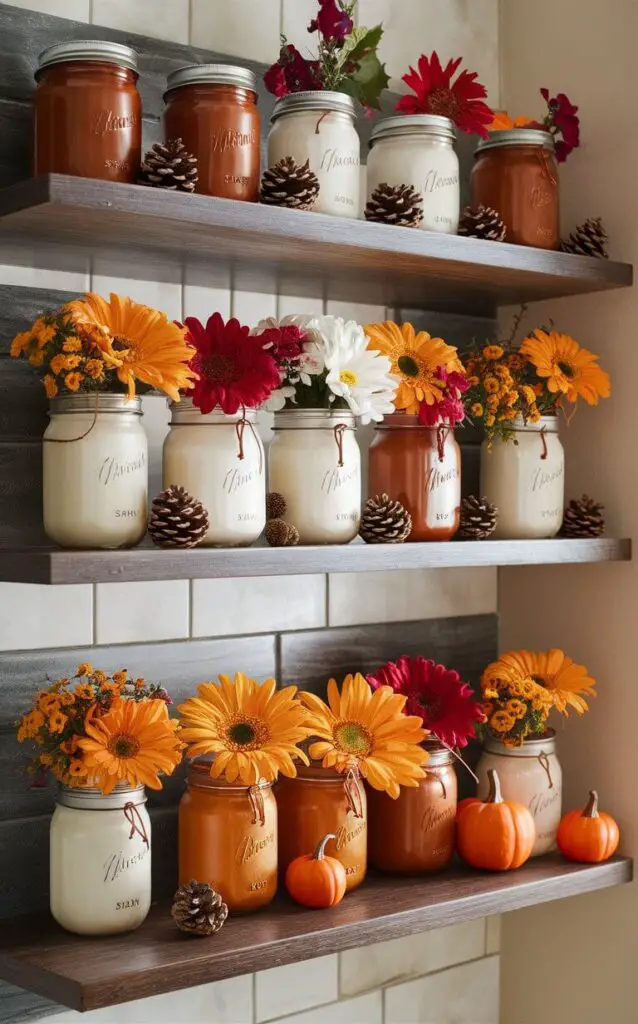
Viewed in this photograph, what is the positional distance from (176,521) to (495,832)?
1.89 feet

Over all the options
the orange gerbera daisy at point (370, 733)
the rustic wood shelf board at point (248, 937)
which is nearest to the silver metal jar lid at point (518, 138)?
the orange gerbera daisy at point (370, 733)

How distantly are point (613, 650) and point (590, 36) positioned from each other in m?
0.81

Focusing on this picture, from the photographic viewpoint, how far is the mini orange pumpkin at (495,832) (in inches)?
58.2

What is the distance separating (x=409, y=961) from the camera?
1.68 meters

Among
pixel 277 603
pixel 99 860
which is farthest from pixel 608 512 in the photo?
pixel 99 860

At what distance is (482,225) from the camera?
1452 millimetres

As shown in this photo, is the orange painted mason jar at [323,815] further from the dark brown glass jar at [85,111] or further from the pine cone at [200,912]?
the dark brown glass jar at [85,111]

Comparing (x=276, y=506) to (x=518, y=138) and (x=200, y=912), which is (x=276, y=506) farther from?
(x=518, y=138)

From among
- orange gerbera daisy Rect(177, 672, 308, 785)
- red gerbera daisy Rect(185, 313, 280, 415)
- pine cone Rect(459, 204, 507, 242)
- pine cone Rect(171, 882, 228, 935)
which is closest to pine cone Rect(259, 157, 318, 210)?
red gerbera daisy Rect(185, 313, 280, 415)

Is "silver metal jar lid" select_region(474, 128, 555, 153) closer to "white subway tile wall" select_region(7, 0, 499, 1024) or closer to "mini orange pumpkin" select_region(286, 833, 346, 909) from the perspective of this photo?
"white subway tile wall" select_region(7, 0, 499, 1024)

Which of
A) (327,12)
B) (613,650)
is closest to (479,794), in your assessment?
(613,650)

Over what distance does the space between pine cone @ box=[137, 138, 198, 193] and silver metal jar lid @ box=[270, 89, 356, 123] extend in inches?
6.9

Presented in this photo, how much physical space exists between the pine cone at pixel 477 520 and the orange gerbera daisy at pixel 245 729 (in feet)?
1.02

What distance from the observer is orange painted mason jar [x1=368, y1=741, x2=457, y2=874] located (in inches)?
57.9
